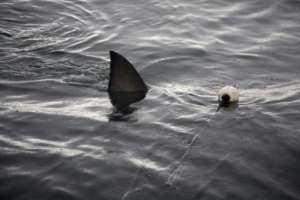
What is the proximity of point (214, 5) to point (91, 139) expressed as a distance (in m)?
6.12

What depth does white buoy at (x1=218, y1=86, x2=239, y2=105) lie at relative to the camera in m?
7.00

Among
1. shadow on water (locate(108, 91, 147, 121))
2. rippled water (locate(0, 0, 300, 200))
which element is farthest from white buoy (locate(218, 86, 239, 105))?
shadow on water (locate(108, 91, 147, 121))

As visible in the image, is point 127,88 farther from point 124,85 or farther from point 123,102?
point 123,102

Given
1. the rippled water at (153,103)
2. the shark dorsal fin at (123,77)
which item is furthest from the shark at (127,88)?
the rippled water at (153,103)

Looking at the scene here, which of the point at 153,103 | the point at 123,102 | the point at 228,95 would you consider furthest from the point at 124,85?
the point at 228,95

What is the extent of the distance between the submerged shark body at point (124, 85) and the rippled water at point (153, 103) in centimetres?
18

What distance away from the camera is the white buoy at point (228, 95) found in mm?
6996

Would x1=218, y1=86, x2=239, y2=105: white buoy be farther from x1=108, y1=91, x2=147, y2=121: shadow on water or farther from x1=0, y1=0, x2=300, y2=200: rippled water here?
x1=108, y1=91, x2=147, y2=121: shadow on water

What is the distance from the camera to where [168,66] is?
27.8 feet

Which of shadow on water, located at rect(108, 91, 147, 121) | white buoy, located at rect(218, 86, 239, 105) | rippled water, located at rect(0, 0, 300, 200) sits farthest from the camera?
white buoy, located at rect(218, 86, 239, 105)

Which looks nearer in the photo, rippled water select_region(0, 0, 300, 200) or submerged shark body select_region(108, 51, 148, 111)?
rippled water select_region(0, 0, 300, 200)

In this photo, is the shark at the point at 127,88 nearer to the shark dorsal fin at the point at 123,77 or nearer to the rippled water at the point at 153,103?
the shark dorsal fin at the point at 123,77

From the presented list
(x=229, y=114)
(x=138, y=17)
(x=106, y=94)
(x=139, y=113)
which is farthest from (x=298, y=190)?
(x=138, y=17)

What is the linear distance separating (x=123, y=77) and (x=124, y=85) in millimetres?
150
